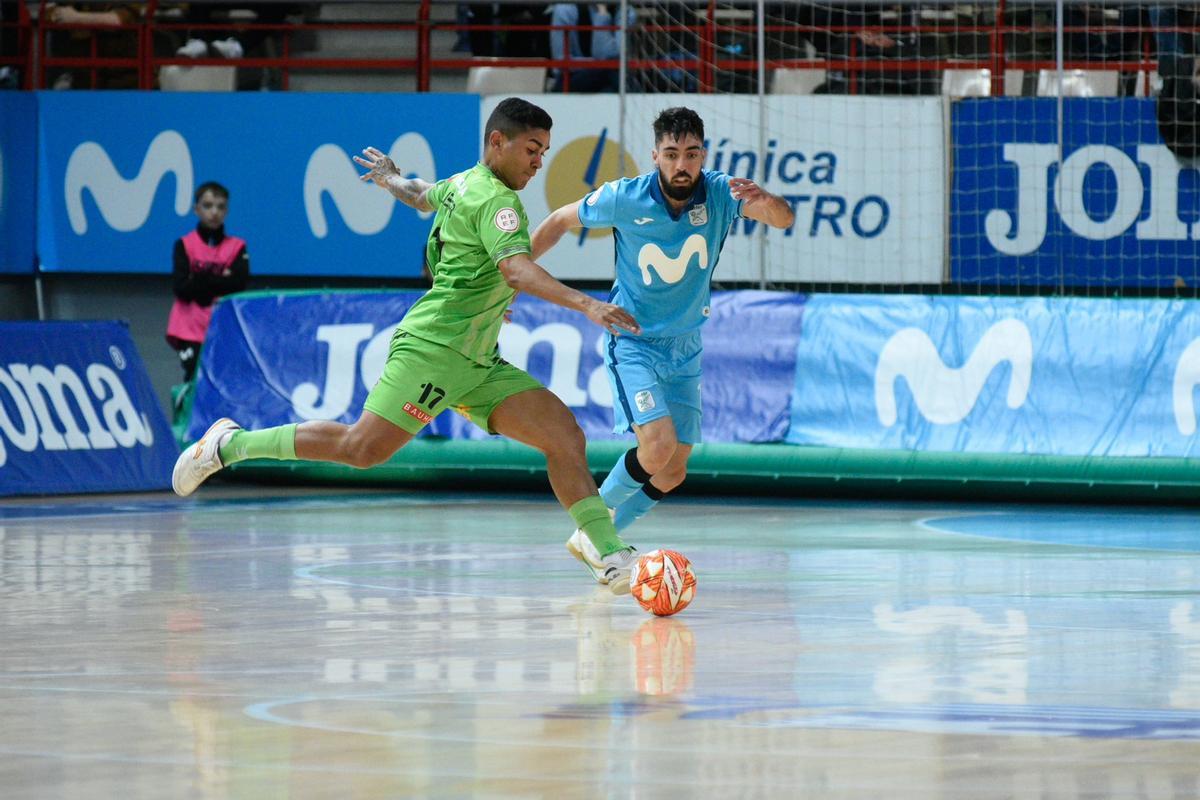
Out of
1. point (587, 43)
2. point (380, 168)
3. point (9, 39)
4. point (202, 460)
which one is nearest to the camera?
point (202, 460)

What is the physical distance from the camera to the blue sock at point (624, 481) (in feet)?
32.8

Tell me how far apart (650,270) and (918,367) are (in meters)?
5.49

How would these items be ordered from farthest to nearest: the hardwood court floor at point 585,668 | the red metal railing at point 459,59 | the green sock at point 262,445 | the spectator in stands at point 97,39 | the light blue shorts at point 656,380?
the spectator in stands at point 97,39, the red metal railing at point 459,59, the light blue shorts at point 656,380, the green sock at point 262,445, the hardwood court floor at point 585,668

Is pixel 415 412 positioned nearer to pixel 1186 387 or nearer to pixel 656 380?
pixel 656 380

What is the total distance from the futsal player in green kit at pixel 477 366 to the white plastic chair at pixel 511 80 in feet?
32.1

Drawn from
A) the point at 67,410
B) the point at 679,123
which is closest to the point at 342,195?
the point at 67,410

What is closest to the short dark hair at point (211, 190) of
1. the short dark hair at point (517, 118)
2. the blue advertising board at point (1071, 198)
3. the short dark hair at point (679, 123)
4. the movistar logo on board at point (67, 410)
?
the movistar logo on board at point (67, 410)

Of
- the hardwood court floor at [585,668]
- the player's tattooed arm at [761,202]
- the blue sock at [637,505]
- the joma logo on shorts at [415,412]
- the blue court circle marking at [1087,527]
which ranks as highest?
the player's tattooed arm at [761,202]

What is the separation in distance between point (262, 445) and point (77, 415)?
6272mm

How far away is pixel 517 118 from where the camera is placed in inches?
342

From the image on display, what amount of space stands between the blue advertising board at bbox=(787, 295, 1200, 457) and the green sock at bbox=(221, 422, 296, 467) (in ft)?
20.6

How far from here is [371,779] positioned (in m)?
5.00

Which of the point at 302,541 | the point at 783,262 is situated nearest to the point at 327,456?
the point at 302,541

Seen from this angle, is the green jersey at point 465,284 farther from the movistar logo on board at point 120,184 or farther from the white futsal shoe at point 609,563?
the movistar logo on board at point 120,184
